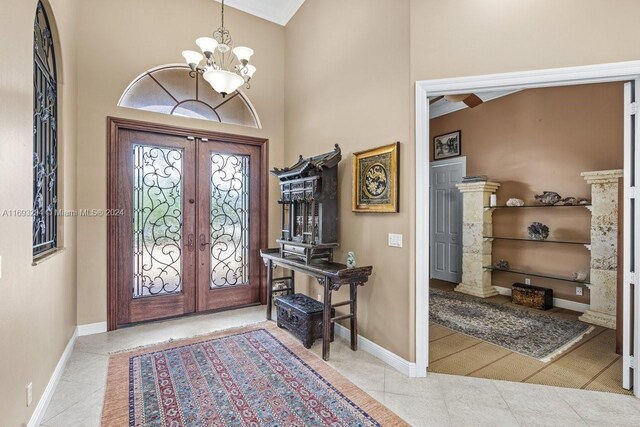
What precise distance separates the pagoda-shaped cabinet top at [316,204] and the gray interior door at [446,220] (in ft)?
11.6

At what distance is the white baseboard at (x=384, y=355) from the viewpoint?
9.16 ft

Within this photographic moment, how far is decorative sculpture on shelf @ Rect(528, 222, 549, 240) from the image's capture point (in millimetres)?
4828

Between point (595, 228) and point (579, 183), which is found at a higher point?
point (579, 183)

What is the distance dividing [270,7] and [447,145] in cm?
404

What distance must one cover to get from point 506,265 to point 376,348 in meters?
3.33

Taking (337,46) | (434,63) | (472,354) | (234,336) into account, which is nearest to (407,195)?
Result: (434,63)

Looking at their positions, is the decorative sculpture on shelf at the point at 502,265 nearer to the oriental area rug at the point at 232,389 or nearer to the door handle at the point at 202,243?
the oriental area rug at the point at 232,389

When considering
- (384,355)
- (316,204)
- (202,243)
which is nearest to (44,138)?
(202,243)

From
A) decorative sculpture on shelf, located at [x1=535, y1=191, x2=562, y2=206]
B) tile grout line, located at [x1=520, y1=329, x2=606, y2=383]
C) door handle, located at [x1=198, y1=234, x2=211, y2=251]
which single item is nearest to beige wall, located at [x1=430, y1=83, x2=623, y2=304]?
decorative sculpture on shelf, located at [x1=535, y1=191, x2=562, y2=206]

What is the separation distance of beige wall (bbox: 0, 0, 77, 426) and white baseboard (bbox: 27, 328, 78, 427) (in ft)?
0.19

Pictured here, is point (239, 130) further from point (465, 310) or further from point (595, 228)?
point (595, 228)

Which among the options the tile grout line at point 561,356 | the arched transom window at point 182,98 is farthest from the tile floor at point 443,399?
the arched transom window at point 182,98

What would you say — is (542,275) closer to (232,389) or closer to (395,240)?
(395,240)

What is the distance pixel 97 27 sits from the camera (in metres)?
3.77
